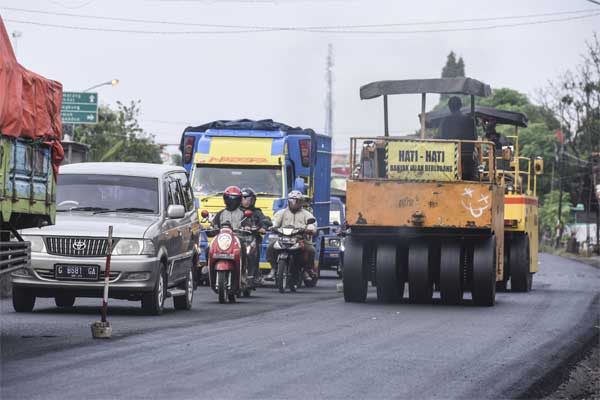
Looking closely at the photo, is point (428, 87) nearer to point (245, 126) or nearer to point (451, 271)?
point (451, 271)

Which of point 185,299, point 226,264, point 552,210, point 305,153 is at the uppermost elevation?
point 552,210

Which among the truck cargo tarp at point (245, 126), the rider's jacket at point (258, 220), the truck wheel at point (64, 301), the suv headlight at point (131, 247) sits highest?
the truck cargo tarp at point (245, 126)

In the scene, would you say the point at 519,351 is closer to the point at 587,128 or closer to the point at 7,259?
the point at 7,259

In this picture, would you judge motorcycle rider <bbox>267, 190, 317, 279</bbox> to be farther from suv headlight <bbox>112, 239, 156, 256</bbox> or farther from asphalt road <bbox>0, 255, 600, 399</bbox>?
suv headlight <bbox>112, 239, 156, 256</bbox>

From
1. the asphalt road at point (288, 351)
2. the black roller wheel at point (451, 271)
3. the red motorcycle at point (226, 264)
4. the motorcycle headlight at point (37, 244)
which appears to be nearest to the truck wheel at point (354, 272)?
the asphalt road at point (288, 351)

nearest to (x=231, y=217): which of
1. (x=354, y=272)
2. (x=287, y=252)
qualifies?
(x=354, y=272)

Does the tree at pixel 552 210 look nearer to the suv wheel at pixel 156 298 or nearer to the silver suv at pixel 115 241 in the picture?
the silver suv at pixel 115 241

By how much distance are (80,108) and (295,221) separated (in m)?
28.1

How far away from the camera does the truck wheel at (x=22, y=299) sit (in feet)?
56.2

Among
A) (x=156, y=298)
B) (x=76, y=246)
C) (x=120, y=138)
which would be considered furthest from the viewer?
(x=120, y=138)

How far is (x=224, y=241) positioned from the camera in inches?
805

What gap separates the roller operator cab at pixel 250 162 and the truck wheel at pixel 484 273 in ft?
23.3

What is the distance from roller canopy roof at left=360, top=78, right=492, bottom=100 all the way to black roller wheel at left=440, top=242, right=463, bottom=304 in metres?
2.35

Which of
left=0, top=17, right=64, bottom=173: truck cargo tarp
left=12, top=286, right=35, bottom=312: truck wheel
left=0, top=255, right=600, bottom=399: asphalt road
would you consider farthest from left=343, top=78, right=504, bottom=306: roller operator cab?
left=0, top=17, right=64, bottom=173: truck cargo tarp
